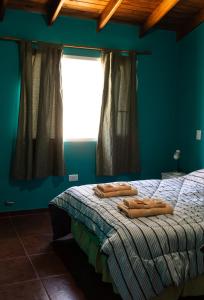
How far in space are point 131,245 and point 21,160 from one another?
2.30 meters

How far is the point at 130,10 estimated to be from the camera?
4.15m

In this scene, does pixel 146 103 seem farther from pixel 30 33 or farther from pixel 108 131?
pixel 30 33

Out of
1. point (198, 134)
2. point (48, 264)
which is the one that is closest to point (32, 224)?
point (48, 264)

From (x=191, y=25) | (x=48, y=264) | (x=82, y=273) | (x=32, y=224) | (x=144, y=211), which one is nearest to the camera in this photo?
(x=144, y=211)

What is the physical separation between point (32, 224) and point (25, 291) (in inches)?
57.7

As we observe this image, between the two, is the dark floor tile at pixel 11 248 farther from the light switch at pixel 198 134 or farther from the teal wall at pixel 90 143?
the light switch at pixel 198 134

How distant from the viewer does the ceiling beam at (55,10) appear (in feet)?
11.7

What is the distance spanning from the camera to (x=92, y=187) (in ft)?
10.3

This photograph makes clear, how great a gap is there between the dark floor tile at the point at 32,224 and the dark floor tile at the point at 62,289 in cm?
101

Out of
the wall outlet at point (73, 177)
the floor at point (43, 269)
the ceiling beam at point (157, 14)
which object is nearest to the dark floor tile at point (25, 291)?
the floor at point (43, 269)

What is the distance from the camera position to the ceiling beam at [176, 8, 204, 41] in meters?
4.26

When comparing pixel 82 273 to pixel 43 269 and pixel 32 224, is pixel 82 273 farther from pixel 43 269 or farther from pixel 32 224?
pixel 32 224

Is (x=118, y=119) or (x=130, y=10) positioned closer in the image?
(x=130, y=10)

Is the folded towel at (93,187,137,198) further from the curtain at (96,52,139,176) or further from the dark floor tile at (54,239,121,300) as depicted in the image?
the curtain at (96,52,139,176)
